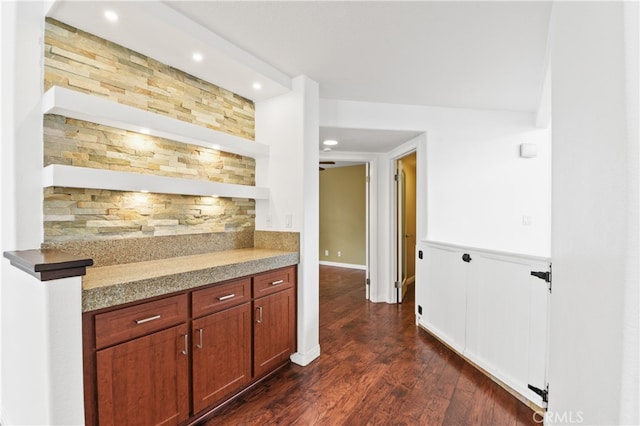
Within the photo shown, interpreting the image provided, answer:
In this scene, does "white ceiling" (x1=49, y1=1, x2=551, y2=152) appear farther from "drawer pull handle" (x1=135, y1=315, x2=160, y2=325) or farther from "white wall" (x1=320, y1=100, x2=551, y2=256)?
"drawer pull handle" (x1=135, y1=315, x2=160, y2=325)

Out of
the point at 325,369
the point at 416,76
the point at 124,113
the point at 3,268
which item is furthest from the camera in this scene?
the point at 416,76

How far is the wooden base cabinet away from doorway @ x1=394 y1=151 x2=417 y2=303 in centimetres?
237

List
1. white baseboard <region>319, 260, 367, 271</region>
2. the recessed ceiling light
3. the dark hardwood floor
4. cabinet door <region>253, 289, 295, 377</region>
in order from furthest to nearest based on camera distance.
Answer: white baseboard <region>319, 260, 367, 271</region>, cabinet door <region>253, 289, 295, 377</region>, the dark hardwood floor, the recessed ceiling light

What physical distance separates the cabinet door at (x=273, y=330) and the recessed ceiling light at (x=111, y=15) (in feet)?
6.26

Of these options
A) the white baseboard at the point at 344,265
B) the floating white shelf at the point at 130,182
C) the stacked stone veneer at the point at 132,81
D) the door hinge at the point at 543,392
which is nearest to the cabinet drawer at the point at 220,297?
the floating white shelf at the point at 130,182

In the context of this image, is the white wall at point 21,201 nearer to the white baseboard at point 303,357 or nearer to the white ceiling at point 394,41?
the white ceiling at point 394,41

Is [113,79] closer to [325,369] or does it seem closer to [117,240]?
[117,240]

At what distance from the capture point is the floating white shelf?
154 cm

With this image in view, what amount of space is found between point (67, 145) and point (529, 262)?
2.96 m

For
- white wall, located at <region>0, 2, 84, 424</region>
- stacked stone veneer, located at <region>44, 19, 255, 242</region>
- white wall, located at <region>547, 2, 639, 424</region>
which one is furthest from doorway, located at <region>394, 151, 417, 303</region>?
white wall, located at <region>0, 2, 84, 424</region>

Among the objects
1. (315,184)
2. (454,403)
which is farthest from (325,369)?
(315,184)

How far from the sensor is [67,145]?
1690mm

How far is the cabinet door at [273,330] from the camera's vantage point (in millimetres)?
2156

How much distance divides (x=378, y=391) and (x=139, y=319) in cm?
164
